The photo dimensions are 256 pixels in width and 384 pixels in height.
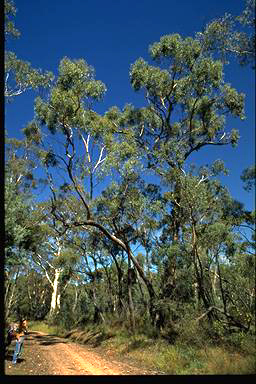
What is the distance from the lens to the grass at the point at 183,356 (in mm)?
9422

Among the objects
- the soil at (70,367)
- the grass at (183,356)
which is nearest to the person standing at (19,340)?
the soil at (70,367)

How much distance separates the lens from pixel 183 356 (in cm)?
1121

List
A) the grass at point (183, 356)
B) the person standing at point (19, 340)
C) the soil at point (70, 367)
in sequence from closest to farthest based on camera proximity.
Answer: the grass at point (183, 356)
the soil at point (70, 367)
the person standing at point (19, 340)

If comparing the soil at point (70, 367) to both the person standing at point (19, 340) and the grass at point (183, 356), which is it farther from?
the grass at point (183, 356)

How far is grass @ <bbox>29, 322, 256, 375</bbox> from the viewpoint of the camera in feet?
30.9

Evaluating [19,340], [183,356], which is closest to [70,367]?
[19,340]

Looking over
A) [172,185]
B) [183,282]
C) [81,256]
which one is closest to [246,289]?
[183,282]

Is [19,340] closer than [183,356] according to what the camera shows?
No

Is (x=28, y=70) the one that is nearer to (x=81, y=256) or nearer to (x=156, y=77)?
(x=156, y=77)

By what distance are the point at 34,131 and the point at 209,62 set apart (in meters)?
9.67

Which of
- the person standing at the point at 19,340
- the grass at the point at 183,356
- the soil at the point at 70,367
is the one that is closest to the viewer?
the grass at the point at 183,356

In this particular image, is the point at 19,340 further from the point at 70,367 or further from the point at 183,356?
the point at 183,356

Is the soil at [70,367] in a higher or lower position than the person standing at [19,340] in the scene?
lower

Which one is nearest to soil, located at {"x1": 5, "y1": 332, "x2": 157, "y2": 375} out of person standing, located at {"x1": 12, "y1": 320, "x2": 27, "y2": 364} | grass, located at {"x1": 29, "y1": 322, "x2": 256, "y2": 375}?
person standing, located at {"x1": 12, "y1": 320, "x2": 27, "y2": 364}
